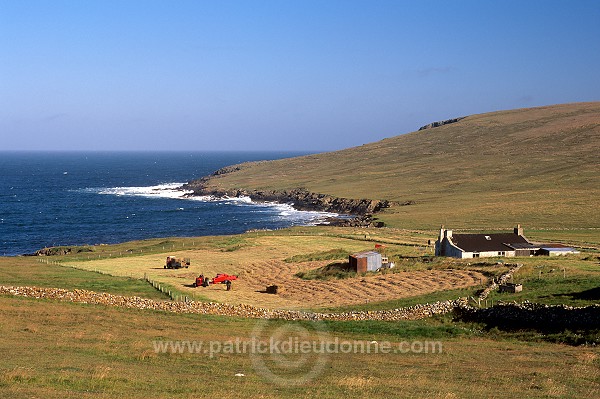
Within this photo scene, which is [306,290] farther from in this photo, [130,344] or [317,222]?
[317,222]

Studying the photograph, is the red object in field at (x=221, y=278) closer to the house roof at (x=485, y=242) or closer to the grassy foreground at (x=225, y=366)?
the grassy foreground at (x=225, y=366)

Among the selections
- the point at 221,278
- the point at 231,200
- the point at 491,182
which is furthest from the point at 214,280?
the point at 231,200

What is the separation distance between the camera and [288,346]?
27672mm

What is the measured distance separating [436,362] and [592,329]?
856 cm

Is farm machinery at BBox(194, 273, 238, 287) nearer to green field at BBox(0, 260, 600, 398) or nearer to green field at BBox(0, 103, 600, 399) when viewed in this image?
green field at BBox(0, 103, 600, 399)

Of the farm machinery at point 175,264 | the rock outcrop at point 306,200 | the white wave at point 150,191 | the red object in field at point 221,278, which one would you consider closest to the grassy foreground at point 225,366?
the red object in field at point 221,278

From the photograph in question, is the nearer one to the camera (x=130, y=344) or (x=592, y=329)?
(x=130, y=344)

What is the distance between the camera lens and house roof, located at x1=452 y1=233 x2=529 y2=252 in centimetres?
5512

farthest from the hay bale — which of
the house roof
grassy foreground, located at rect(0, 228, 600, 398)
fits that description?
the house roof

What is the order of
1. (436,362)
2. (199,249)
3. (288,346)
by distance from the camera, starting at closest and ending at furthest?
(436,362)
(288,346)
(199,249)

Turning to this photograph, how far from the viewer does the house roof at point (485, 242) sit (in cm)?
5512

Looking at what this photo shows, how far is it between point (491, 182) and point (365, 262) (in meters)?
97.8

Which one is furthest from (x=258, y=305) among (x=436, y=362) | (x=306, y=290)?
(x=436, y=362)

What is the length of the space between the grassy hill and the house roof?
34.6 metres
